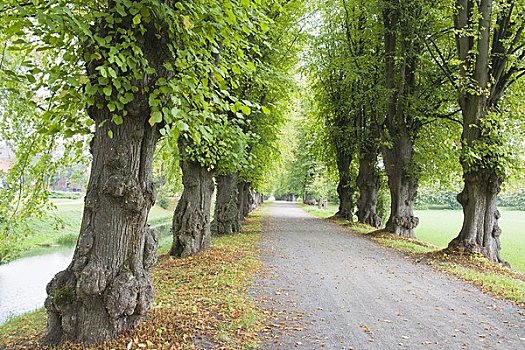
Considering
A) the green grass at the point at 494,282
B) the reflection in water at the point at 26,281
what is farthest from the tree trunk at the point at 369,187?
the reflection in water at the point at 26,281

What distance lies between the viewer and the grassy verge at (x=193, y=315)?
4.54 metres

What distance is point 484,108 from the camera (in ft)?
36.0

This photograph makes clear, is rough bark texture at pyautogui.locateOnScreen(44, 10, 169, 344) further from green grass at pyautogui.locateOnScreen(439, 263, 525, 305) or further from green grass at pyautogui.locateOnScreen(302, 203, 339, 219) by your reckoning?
green grass at pyautogui.locateOnScreen(302, 203, 339, 219)

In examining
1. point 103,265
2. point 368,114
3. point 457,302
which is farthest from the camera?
point 368,114

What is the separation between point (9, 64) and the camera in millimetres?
7148

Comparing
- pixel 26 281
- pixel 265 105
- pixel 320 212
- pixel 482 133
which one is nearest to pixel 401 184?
pixel 482 133

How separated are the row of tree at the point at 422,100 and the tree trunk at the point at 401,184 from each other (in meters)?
0.04

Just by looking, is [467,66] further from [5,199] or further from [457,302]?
[5,199]

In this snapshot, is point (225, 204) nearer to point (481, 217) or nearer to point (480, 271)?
point (481, 217)

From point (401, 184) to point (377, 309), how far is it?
11057 mm

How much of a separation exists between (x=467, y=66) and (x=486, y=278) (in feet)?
20.3

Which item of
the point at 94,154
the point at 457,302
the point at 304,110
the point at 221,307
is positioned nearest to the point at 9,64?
the point at 94,154

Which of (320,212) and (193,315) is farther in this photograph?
(320,212)

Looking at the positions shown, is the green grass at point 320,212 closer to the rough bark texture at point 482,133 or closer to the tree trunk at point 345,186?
the tree trunk at point 345,186
